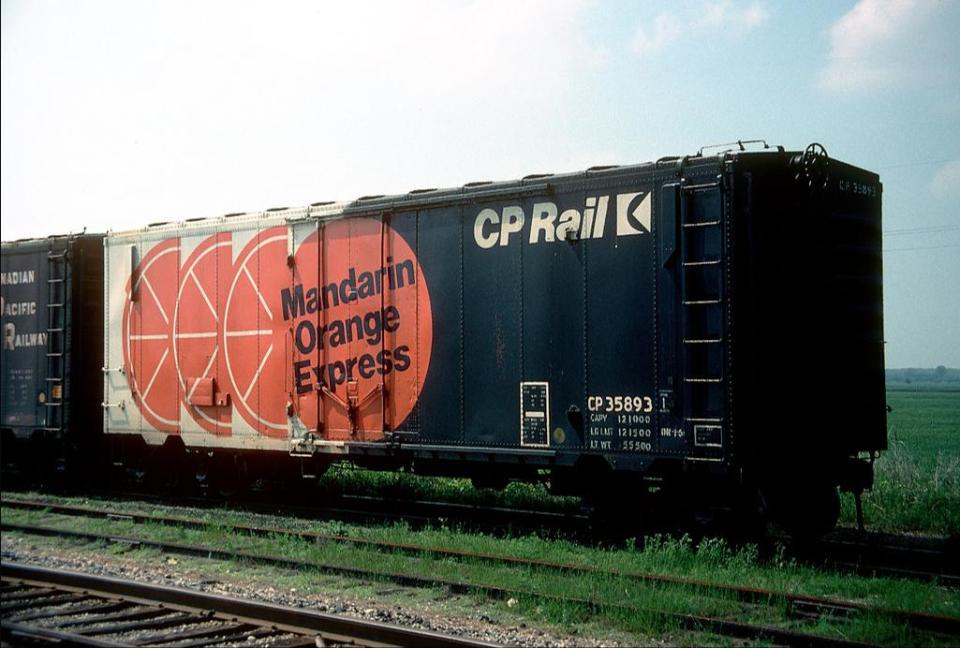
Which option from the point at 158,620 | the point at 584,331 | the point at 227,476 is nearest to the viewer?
the point at 158,620

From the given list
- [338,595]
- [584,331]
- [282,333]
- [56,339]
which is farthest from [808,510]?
[56,339]

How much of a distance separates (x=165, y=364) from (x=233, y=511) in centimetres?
252

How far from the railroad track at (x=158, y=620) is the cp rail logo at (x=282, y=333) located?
4404 millimetres

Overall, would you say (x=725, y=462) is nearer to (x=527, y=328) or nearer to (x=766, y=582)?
(x=766, y=582)

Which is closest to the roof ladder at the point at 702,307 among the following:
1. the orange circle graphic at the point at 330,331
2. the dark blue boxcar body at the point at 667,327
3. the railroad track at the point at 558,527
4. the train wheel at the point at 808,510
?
the dark blue boxcar body at the point at 667,327

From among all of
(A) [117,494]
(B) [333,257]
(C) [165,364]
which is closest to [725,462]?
(B) [333,257]

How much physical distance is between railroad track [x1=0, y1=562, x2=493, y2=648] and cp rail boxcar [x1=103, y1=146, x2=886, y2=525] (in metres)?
4.17

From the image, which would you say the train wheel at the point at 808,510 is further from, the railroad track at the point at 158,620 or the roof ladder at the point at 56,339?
the roof ladder at the point at 56,339

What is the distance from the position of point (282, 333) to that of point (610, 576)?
631cm

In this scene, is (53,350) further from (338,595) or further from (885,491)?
(885,491)

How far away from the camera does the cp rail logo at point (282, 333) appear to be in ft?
39.3

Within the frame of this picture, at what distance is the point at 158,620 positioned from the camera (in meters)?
7.41

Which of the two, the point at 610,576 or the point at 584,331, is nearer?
the point at 610,576

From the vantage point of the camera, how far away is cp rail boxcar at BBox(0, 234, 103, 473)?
621 inches
